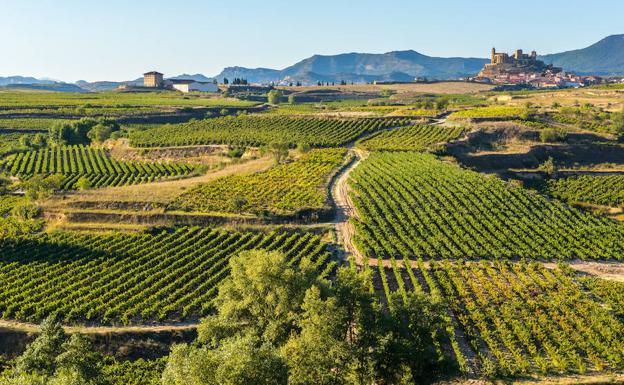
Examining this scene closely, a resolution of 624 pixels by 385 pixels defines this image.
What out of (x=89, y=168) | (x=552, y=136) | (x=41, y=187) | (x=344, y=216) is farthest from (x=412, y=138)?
(x=41, y=187)

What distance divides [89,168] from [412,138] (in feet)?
224

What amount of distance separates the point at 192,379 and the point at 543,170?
267ft

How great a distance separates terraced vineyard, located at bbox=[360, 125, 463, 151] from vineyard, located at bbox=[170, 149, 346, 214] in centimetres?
1513

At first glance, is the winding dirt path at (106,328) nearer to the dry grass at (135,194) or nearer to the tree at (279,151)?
the dry grass at (135,194)

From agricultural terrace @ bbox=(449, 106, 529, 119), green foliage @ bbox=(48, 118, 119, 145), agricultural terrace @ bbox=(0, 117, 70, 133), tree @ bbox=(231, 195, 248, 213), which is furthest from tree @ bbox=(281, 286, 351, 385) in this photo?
agricultural terrace @ bbox=(0, 117, 70, 133)

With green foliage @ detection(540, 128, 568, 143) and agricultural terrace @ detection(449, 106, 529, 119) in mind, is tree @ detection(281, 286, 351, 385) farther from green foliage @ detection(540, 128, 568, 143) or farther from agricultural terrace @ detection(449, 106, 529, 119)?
agricultural terrace @ detection(449, 106, 529, 119)

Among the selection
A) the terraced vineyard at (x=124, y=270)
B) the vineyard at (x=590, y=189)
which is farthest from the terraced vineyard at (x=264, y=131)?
the terraced vineyard at (x=124, y=270)

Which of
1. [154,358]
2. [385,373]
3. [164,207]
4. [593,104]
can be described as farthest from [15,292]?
[593,104]

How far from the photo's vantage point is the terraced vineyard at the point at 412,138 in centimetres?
9344

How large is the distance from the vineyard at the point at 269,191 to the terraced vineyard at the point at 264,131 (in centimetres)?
2289

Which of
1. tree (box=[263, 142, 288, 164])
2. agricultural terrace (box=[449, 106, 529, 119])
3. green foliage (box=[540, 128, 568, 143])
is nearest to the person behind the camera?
tree (box=[263, 142, 288, 164])

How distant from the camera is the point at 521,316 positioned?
125ft

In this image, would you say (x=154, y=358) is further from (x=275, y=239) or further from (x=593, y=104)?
(x=593, y=104)

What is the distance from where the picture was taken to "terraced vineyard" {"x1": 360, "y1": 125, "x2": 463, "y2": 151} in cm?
9344
